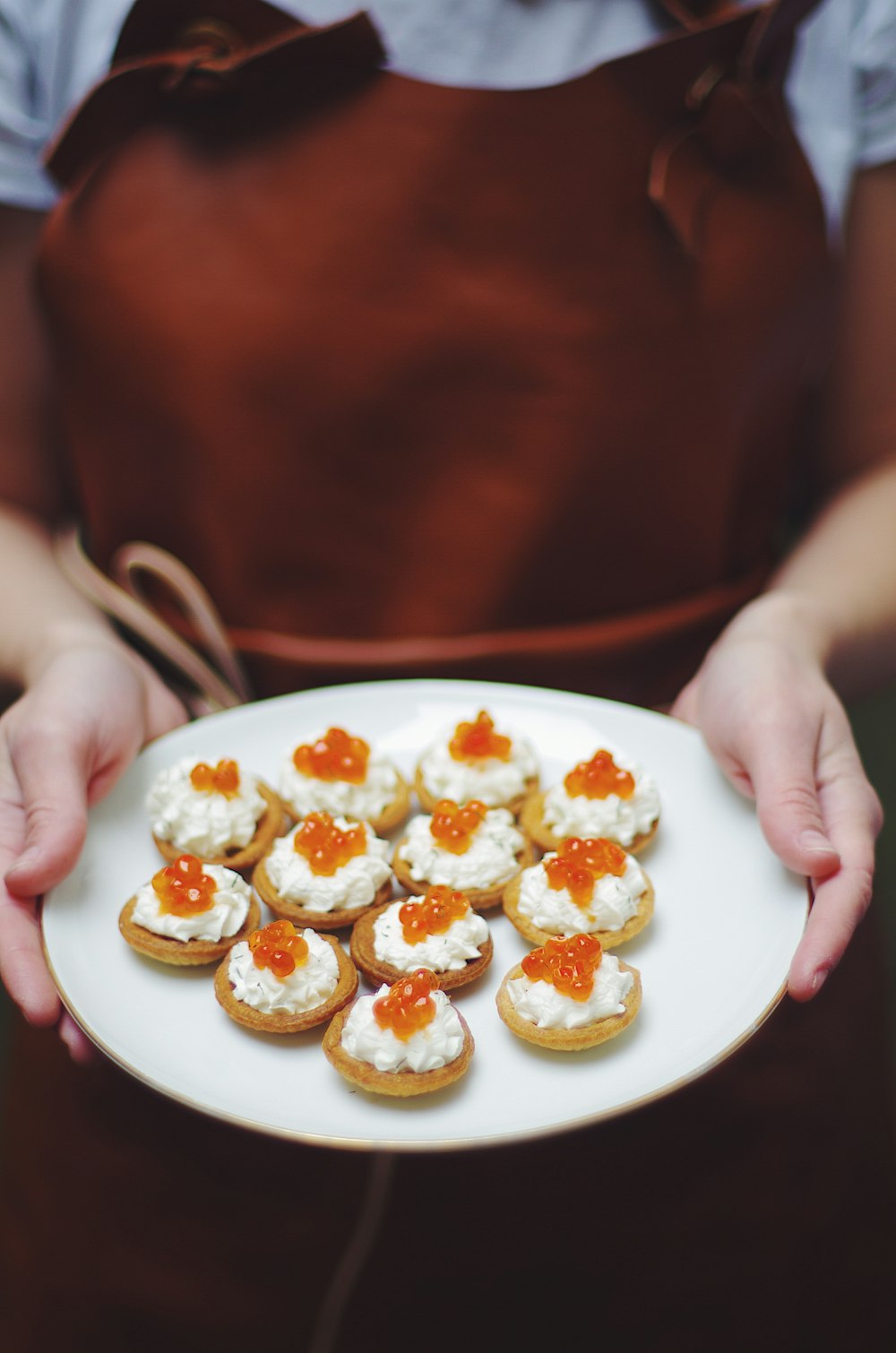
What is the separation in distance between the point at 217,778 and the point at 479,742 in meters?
0.30

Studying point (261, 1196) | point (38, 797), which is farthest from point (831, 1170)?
point (38, 797)

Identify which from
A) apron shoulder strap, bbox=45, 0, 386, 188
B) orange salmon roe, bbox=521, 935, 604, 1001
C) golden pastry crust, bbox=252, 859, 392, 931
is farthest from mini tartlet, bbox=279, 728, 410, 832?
apron shoulder strap, bbox=45, 0, 386, 188

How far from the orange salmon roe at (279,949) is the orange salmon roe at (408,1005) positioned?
0.09 m

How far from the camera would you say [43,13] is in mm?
1234

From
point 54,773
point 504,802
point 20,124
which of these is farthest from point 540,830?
point 20,124

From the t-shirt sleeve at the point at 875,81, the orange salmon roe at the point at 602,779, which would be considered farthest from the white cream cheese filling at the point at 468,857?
Answer: the t-shirt sleeve at the point at 875,81

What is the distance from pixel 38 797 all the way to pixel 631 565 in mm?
742

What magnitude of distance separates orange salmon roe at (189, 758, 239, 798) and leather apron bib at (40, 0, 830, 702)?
0.83ft

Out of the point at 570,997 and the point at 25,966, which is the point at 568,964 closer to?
the point at 570,997

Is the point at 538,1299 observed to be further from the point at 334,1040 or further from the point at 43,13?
the point at 43,13

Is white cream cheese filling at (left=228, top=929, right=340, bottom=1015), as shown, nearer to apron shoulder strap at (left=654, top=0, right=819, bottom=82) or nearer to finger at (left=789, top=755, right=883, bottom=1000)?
finger at (left=789, top=755, right=883, bottom=1000)

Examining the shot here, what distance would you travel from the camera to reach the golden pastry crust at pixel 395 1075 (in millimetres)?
876

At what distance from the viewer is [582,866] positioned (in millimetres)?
1102

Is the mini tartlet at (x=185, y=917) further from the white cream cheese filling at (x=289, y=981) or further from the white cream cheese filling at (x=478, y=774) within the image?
the white cream cheese filling at (x=478, y=774)
